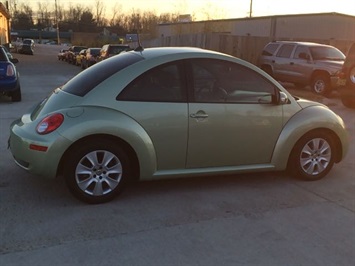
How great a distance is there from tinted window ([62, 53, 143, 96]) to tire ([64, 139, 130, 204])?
2.13ft

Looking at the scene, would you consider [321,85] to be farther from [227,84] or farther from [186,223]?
[186,223]

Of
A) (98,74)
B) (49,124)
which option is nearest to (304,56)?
(98,74)

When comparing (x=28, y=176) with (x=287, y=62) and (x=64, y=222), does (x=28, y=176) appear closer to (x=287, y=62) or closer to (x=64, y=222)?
(x=64, y=222)

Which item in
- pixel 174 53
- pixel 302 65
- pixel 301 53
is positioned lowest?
pixel 302 65

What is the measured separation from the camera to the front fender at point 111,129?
405 cm

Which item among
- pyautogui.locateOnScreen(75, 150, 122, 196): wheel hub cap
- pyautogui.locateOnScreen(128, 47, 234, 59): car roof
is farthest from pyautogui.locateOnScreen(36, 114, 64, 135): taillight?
pyautogui.locateOnScreen(128, 47, 234, 59): car roof

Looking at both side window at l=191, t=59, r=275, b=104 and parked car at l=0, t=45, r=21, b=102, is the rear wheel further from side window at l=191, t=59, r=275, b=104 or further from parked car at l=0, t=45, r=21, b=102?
parked car at l=0, t=45, r=21, b=102

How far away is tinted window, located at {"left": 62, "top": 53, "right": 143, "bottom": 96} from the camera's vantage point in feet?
14.5

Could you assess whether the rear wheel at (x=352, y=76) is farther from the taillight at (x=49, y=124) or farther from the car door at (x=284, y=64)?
Result: the taillight at (x=49, y=124)

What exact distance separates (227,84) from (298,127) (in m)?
1.03

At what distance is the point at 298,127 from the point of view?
16.2 ft

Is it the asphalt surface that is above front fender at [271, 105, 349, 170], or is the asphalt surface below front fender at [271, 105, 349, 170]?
below

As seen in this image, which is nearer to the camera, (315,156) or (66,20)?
(315,156)

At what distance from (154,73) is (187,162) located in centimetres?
104
